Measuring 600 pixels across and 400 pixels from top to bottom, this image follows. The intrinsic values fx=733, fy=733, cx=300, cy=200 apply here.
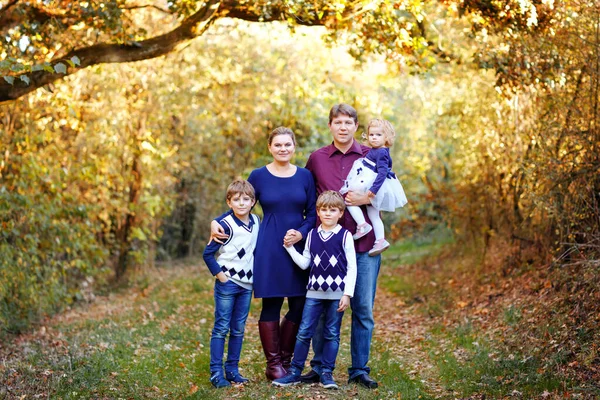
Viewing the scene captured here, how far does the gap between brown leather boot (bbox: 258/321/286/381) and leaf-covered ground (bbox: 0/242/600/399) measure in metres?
0.19

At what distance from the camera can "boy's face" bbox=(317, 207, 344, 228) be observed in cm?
582

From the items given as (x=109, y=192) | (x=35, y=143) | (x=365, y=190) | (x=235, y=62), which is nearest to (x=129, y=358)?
(x=365, y=190)

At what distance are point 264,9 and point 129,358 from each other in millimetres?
3896

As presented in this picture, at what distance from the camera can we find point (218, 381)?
6.13 metres

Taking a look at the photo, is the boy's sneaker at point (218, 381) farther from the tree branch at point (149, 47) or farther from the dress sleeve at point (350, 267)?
the tree branch at point (149, 47)

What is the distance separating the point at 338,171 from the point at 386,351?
295 cm

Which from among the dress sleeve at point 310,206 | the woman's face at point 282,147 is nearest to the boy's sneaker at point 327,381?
the dress sleeve at point 310,206

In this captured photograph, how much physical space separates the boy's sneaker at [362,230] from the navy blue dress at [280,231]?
37cm

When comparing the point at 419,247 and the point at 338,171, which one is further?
the point at 419,247

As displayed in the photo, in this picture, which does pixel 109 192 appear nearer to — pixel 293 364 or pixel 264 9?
pixel 264 9

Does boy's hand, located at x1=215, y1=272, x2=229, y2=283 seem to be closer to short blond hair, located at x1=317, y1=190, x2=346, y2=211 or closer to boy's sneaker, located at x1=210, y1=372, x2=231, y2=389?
boy's sneaker, located at x1=210, y1=372, x2=231, y2=389

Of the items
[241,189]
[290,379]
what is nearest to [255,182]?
[241,189]

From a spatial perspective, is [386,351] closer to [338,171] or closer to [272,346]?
[272,346]

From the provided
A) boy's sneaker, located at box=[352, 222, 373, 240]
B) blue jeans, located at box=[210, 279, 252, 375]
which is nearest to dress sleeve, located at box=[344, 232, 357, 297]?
boy's sneaker, located at box=[352, 222, 373, 240]
